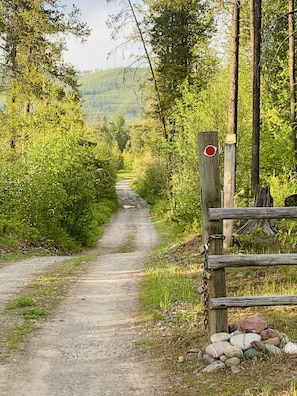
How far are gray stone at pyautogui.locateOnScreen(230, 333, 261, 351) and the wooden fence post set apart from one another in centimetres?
29

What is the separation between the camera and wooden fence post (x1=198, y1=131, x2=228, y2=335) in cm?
573

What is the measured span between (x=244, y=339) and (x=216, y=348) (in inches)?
12.3

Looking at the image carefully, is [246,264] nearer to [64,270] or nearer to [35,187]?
[64,270]

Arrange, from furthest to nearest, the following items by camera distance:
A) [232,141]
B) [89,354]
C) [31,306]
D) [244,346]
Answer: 1. [232,141]
2. [31,306]
3. [89,354]
4. [244,346]

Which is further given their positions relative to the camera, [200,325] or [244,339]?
[200,325]

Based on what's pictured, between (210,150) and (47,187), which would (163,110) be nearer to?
(47,187)

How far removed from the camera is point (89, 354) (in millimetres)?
6172

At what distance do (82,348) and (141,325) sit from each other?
1225 millimetres

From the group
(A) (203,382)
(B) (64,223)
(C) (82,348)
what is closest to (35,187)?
(B) (64,223)

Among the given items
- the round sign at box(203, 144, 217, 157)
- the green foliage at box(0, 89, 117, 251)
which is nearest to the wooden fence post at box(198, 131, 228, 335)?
the round sign at box(203, 144, 217, 157)

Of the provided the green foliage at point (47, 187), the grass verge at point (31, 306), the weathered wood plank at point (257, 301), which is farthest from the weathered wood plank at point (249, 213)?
the green foliage at point (47, 187)

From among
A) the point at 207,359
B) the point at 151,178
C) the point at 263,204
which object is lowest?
the point at 151,178

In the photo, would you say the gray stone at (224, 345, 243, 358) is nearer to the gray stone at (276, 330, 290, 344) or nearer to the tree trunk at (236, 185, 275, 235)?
the gray stone at (276, 330, 290, 344)

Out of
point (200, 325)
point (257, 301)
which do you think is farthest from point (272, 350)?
point (200, 325)
